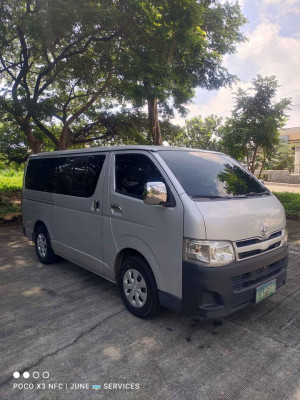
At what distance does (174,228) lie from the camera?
8.45ft

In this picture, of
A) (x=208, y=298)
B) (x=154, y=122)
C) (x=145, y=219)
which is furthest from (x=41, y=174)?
(x=154, y=122)

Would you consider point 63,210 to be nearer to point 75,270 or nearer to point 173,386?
point 75,270

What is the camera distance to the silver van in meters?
2.45

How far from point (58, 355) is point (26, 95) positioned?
8527mm

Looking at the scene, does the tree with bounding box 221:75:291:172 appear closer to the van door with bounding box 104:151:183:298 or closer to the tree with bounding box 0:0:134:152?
the tree with bounding box 0:0:134:152

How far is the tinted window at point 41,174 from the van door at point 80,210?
249mm

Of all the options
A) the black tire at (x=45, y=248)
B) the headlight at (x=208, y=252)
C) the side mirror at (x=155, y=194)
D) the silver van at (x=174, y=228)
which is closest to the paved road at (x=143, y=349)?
the silver van at (x=174, y=228)

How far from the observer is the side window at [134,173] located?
9.75 feet

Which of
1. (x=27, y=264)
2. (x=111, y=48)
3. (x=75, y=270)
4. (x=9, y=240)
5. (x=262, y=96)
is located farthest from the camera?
(x=262, y=96)

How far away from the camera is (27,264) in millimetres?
4945

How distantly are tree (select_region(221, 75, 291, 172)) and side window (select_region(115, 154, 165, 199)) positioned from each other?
909 cm

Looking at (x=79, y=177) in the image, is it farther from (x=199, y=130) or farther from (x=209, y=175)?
(x=199, y=130)

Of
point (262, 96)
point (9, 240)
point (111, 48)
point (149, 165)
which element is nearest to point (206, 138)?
point (262, 96)

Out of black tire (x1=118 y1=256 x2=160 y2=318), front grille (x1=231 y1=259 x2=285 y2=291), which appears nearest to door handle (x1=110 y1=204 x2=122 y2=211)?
black tire (x1=118 y1=256 x2=160 y2=318)
